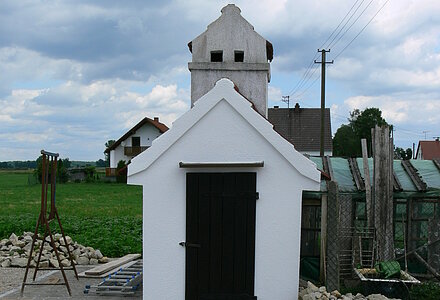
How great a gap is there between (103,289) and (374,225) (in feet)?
19.6

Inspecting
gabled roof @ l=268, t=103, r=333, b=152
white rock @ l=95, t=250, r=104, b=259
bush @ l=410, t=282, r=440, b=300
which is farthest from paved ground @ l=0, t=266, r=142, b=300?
gabled roof @ l=268, t=103, r=333, b=152

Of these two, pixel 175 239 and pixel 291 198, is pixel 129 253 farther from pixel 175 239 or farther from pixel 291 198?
pixel 291 198

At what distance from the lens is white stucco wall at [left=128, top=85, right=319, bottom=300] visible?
27.9ft

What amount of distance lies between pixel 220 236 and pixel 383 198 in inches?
186

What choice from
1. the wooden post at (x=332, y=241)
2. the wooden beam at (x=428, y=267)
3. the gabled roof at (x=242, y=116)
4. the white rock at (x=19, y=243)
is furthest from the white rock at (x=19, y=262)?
the wooden beam at (x=428, y=267)

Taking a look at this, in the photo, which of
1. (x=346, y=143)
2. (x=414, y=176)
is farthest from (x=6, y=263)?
(x=346, y=143)

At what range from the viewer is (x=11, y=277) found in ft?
40.8

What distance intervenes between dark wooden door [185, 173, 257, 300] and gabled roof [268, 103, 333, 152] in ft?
128

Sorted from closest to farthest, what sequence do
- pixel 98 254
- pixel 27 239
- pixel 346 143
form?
pixel 98 254 < pixel 27 239 < pixel 346 143

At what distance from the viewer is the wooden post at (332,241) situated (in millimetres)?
10062

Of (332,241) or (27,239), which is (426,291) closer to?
(332,241)

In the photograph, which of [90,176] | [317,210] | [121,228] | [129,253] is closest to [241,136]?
[317,210]

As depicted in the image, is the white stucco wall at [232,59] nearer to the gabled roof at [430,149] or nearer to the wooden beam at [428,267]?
the wooden beam at [428,267]

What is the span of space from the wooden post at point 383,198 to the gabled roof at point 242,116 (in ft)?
12.3
